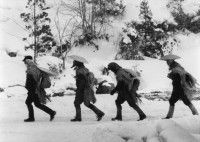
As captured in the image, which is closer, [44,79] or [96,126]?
[96,126]

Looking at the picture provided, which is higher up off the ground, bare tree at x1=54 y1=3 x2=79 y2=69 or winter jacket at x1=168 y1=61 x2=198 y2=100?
bare tree at x1=54 y1=3 x2=79 y2=69

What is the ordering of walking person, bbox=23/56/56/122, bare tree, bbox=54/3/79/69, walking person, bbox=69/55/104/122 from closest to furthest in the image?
1. walking person, bbox=23/56/56/122
2. walking person, bbox=69/55/104/122
3. bare tree, bbox=54/3/79/69

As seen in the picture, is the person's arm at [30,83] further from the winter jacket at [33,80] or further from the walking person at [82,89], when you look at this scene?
the walking person at [82,89]

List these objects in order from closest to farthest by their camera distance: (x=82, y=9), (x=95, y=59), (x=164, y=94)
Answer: (x=164, y=94), (x=95, y=59), (x=82, y=9)

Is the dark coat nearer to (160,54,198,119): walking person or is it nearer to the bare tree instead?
(160,54,198,119): walking person

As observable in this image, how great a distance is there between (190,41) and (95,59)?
4855mm

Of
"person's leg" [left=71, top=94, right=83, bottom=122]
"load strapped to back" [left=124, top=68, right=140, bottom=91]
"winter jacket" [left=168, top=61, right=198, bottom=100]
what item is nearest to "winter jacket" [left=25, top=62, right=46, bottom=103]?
"person's leg" [left=71, top=94, right=83, bottom=122]

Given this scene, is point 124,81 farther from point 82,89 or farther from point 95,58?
point 95,58

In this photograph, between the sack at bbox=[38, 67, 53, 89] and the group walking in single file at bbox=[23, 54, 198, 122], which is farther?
the sack at bbox=[38, 67, 53, 89]

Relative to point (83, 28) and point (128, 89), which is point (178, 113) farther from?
point (83, 28)

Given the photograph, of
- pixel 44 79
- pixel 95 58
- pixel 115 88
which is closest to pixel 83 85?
pixel 115 88

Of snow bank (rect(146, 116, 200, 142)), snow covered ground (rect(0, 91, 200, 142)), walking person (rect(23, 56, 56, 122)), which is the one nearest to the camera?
snow bank (rect(146, 116, 200, 142))

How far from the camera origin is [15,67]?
55.4 ft

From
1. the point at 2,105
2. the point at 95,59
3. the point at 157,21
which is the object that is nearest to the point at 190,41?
the point at 157,21
